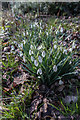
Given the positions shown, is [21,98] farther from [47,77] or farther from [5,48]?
[5,48]

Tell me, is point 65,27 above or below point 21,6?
below

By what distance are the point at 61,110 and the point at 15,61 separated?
4.01ft

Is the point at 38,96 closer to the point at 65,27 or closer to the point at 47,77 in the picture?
the point at 47,77

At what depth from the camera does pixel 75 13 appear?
4254 millimetres

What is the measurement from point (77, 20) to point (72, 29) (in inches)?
30.0

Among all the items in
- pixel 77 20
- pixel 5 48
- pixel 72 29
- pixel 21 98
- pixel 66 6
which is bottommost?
pixel 21 98

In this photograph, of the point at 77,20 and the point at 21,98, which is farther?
the point at 77,20

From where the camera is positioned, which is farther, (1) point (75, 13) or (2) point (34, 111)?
(1) point (75, 13)

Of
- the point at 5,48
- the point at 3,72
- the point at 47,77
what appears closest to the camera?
the point at 47,77

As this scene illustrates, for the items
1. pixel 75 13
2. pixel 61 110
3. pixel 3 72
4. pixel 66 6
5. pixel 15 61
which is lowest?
pixel 61 110

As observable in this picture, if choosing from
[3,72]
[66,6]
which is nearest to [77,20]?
[66,6]

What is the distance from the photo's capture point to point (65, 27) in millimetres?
3100

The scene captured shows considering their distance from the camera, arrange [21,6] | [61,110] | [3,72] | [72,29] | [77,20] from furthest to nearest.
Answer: [21,6]
[77,20]
[72,29]
[3,72]
[61,110]

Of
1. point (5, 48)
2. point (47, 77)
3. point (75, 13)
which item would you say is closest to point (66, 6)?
point (75, 13)
